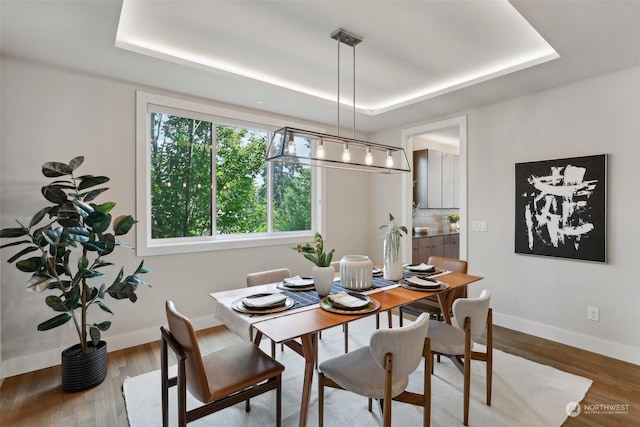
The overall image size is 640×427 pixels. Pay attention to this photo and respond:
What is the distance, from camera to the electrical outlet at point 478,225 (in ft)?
11.8

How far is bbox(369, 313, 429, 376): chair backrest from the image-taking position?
1.44 m

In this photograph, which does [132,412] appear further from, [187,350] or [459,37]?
[459,37]

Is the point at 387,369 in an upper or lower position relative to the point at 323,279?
lower

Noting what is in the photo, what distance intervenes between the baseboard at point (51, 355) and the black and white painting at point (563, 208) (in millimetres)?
3834

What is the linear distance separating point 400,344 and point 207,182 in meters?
2.73

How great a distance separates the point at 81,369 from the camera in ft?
7.39

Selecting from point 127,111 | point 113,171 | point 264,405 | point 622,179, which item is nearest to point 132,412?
point 264,405

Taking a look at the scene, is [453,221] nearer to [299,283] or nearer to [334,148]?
[334,148]

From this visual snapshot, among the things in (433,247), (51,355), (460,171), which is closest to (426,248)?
(433,247)

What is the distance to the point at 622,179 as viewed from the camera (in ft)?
8.87

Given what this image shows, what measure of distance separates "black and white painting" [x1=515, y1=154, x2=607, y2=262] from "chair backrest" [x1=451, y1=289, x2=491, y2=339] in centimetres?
167

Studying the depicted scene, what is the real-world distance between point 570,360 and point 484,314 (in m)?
1.51

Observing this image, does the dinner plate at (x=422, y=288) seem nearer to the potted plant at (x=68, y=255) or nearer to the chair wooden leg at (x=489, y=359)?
the chair wooden leg at (x=489, y=359)

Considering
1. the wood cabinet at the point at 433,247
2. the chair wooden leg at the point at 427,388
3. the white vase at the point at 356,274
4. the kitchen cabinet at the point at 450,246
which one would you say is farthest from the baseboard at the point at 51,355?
the kitchen cabinet at the point at 450,246
